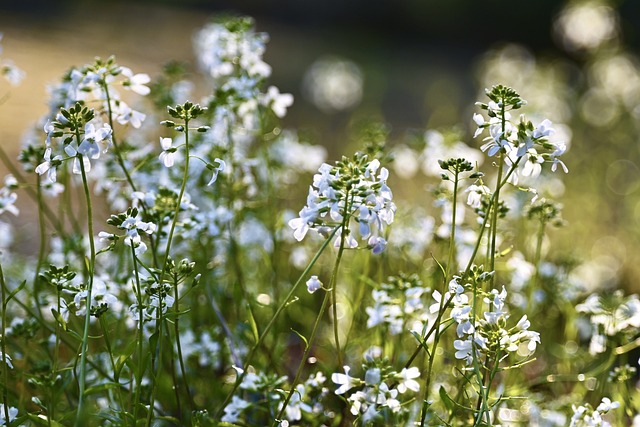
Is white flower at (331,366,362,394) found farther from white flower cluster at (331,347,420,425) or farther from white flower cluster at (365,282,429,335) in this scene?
white flower cluster at (365,282,429,335)

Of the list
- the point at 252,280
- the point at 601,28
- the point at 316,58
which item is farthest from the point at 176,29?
the point at 252,280

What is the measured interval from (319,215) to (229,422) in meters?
0.65

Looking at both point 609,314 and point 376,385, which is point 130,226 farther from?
point 609,314

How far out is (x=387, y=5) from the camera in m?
20.5

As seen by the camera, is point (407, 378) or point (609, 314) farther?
point (609, 314)

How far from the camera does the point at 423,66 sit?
1639cm

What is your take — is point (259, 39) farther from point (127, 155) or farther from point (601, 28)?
point (601, 28)

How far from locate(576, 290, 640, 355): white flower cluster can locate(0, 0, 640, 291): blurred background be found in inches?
32.4

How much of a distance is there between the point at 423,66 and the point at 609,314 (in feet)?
47.3

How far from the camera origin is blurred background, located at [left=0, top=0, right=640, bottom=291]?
5.51 metres

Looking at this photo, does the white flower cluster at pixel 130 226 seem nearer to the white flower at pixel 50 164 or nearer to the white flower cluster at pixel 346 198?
the white flower at pixel 50 164

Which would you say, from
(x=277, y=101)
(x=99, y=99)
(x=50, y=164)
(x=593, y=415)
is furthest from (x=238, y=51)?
(x=593, y=415)

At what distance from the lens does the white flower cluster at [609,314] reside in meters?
2.35

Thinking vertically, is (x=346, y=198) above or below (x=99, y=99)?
below
